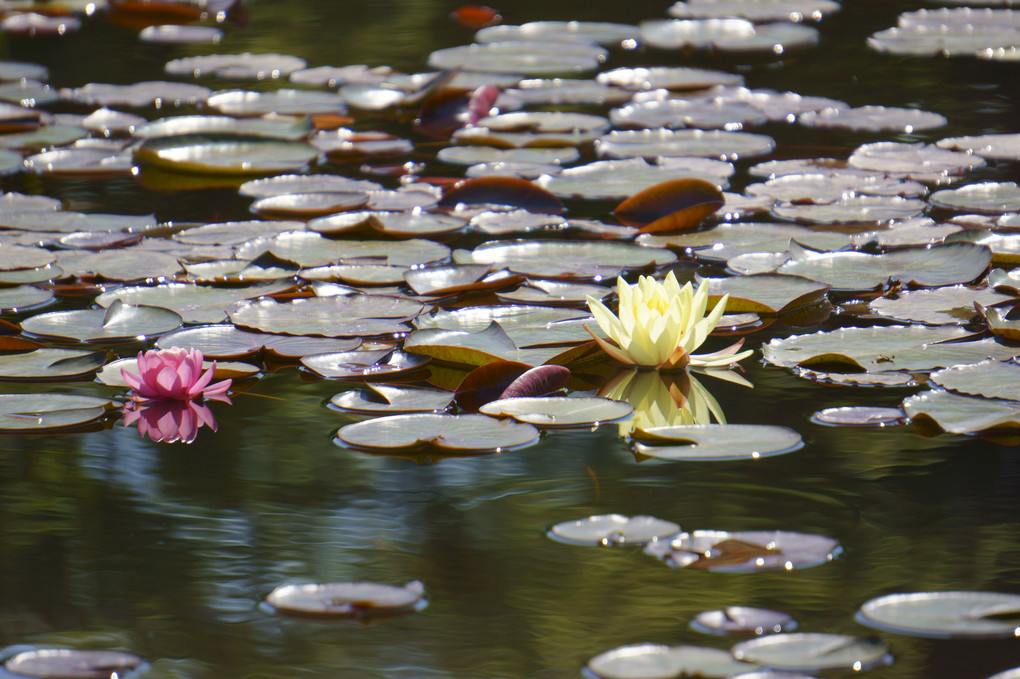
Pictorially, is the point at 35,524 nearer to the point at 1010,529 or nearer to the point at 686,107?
the point at 1010,529

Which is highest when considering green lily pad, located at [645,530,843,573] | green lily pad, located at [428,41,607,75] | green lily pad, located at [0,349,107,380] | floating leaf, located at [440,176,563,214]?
green lily pad, located at [428,41,607,75]

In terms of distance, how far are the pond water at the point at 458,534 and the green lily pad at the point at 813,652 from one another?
27 mm

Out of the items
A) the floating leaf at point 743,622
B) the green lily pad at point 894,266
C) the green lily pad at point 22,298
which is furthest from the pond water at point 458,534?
the green lily pad at point 22,298

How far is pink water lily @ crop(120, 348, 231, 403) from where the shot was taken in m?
1.88

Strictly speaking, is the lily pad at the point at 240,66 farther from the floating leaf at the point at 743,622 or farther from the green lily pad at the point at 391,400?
the floating leaf at the point at 743,622

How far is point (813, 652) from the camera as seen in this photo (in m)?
1.19

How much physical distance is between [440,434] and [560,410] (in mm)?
188

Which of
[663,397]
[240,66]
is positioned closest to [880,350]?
[663,397]

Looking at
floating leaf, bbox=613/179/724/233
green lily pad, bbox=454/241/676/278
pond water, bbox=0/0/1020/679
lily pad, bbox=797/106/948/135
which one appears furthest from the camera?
lily pad, bbox=797/106/948/135

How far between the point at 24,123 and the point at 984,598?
10.5 ft

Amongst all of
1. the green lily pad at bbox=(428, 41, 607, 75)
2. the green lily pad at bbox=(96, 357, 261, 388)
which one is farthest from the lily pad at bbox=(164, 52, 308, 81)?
the green lily pad at bbox=(96, 357, 261, 388)

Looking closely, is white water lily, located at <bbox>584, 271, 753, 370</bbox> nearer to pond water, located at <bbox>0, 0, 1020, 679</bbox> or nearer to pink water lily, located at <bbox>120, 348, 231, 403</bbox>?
pond water, located at <bbox>0, 0, 1020, 679</bbox>

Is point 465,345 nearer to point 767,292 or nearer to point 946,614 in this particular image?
point 767,292

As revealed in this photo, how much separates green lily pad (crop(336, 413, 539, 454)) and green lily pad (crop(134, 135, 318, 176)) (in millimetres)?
1646
